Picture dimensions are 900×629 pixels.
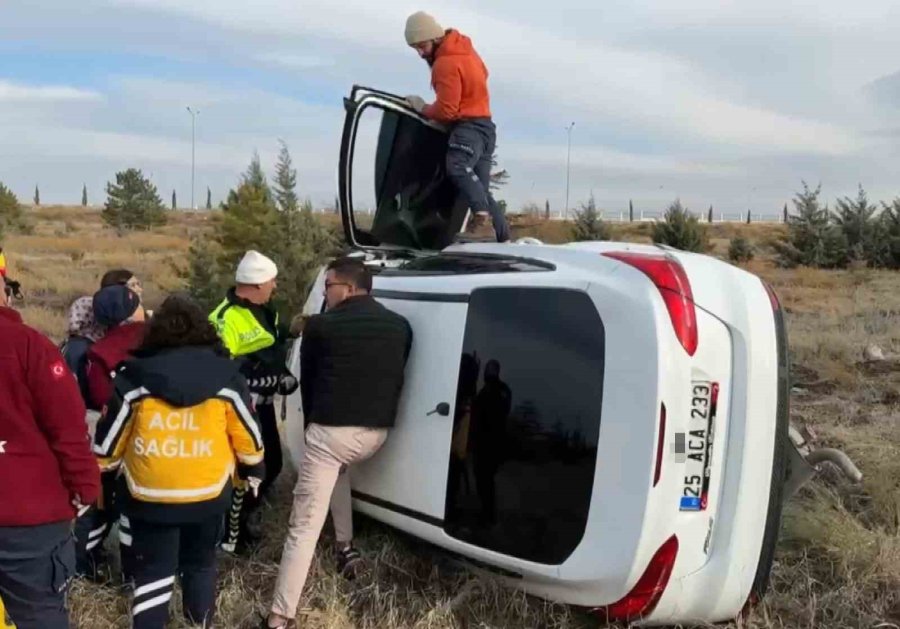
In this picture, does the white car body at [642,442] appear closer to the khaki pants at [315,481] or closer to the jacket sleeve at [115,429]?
the khaki pants at [315,481]

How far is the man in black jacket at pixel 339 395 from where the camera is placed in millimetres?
4102

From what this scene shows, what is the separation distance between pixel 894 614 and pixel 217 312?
3.47 metres

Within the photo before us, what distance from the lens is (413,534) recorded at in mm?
4094

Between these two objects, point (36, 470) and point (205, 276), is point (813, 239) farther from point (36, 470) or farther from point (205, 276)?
point (36, 470)

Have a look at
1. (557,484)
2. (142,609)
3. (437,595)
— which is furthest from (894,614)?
(142,609)

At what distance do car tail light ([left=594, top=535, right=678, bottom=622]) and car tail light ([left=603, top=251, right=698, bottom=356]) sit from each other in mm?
683

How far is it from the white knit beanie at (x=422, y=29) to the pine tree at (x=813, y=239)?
23776 mm

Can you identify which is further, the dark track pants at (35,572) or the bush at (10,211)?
the bush at (10,211)

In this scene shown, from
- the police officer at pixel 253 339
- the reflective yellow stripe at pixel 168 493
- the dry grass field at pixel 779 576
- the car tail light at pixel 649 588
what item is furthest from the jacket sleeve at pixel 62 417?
the car tail light at pixel 649 588

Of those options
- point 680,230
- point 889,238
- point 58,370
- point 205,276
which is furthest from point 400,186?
point 889,238

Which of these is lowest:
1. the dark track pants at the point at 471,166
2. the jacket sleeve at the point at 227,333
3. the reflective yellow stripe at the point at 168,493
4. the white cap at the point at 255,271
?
the reflective yellow stripe at the point at 168,493

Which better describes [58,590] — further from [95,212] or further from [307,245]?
[95,212]

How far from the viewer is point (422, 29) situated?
5598mm

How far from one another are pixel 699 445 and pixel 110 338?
112 inches
